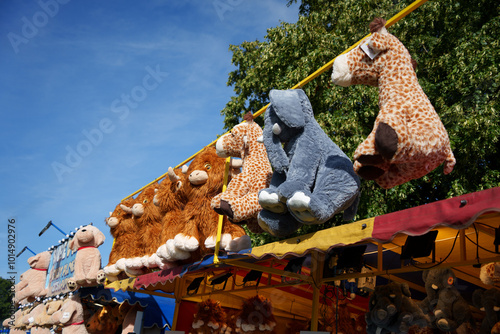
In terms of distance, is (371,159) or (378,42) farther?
(378,42)

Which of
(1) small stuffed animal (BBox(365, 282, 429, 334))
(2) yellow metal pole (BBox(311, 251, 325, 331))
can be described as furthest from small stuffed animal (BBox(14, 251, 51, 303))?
(1) small stuffed animal (BBox(365, 282, 429, 334))

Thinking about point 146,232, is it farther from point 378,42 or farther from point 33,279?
point 33,279

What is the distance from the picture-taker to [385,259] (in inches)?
188

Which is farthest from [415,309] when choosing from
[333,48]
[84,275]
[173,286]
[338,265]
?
[333,48]

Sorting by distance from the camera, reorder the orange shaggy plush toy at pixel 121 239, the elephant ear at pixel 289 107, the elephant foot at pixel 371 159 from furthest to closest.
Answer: the orange shaggy plush toy at pixel 121 239
the elephant ear at pixel 289 107
the elephant foot at pixel 371 159

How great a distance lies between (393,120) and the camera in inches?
108

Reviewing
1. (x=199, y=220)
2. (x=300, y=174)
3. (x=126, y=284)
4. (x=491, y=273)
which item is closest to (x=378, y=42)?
(x=300, y=174)

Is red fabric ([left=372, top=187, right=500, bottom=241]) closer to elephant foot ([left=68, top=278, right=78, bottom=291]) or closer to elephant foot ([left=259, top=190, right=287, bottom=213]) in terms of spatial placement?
elephant foot ([left=259, top=190, right=287, bottom=213])

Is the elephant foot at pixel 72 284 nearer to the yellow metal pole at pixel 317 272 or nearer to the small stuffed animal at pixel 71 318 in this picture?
the small stuffed animal at pixel 71 318

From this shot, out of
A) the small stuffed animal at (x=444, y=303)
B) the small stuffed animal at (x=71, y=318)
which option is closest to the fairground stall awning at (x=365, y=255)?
the small stuffed animal at (x=444, y=303)

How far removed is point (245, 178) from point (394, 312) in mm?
1845

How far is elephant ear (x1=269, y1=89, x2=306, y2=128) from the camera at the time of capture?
11.6ft

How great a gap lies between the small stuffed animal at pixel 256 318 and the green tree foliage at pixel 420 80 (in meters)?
3.09

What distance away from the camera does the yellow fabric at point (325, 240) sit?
10.7 ft
